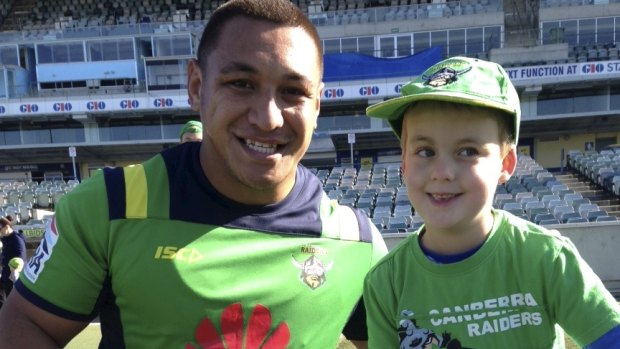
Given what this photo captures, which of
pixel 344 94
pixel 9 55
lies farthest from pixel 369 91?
pixel 9 55

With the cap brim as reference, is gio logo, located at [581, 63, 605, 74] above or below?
below

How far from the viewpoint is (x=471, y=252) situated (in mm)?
1589

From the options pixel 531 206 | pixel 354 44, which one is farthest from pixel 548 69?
pixel 531 206

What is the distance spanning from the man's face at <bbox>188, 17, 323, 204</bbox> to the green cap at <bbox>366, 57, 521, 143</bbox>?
10.6 inches

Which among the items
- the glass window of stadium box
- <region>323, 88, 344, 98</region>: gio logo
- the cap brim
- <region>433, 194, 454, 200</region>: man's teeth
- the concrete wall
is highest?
the cap brim

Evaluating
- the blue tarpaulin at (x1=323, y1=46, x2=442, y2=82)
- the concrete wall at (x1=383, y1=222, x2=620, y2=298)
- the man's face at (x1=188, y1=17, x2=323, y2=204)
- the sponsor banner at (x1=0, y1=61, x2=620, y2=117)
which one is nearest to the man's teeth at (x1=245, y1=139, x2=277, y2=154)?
the man's face at (x1=188, y1=17, x2=323, y2=204)

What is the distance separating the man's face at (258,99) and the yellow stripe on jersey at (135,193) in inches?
9.6

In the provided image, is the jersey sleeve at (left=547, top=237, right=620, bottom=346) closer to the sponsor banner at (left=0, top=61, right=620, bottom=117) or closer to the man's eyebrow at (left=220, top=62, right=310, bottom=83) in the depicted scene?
the man's eyebrow at (left=220, top=62, right=310, bottom=83)

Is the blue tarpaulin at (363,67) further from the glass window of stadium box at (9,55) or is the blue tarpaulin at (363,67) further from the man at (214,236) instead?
the man at (214,236)

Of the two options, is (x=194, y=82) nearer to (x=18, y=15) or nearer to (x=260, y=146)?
(x=260, y=146)

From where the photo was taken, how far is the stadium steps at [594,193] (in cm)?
1341

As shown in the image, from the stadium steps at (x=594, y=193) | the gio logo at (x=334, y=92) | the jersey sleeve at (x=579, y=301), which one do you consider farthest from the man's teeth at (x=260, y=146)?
the gio logo at (x=334, y=92)

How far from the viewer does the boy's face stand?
4.87 feet

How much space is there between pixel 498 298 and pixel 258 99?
92cm
